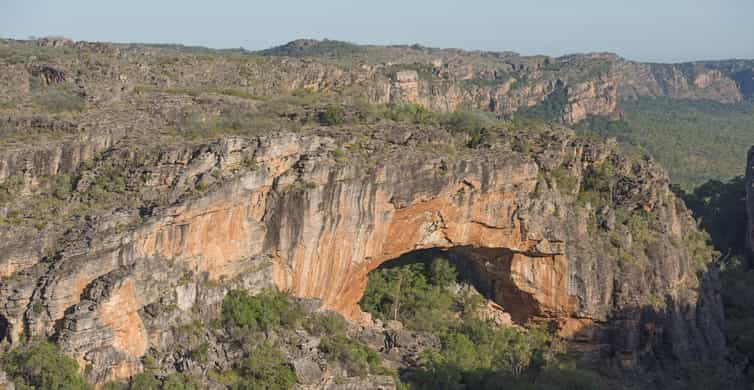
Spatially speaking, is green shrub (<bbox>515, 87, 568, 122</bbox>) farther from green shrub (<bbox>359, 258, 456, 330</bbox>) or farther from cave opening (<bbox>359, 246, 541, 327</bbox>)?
green shrub (<bbox>359, 258, 456, 330</bbox>)

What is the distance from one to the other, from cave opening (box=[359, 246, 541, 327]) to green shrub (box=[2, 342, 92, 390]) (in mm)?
14155

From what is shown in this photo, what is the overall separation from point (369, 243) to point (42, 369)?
12.7m

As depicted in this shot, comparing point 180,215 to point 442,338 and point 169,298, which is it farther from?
point 442,338

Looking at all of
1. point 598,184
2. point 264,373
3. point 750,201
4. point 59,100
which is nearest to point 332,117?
point 59,100

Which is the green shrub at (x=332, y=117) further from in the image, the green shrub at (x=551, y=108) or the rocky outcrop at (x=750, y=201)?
the green shrub at (x=551, y=108)

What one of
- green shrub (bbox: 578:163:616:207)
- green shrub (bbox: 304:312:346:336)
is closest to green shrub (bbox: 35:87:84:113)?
green shrub (bbox: 304:312:346:336)

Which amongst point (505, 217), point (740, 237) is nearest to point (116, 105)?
point (505, 217)

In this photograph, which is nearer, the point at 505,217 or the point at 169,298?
the point at 169,298

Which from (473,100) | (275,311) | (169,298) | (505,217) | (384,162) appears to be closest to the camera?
(169,298)

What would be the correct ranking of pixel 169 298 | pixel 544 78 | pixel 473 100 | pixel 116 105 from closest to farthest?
pixel 169 298
pixel 116 105
pixel 473 100
pixel 544 78

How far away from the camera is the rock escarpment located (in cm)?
2334

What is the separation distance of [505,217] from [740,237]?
27.4 metres

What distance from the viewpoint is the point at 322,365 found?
2594cm

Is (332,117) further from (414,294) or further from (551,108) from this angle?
(551,108)
